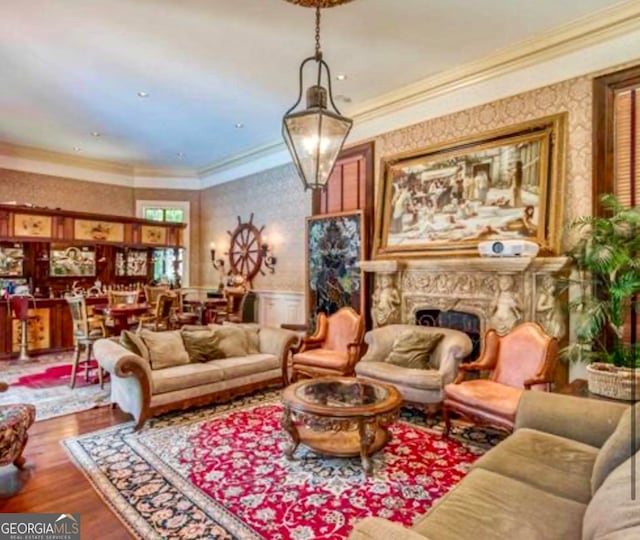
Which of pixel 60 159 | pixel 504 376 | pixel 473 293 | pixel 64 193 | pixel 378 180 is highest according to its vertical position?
pixel 60 159

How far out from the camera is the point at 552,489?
6.28 feet

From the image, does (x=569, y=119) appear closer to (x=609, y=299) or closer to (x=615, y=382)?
(x=609, y=299)

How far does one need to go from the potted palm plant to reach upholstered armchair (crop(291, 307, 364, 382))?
2.35 m

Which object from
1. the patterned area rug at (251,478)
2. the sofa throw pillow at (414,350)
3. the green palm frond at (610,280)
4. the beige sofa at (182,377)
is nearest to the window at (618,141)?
the green palm frond at (610,280)

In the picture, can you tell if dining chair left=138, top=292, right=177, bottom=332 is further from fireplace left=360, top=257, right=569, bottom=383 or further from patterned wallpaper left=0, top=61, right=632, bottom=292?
fireplace left=360, top=257, right=569, bottom=383

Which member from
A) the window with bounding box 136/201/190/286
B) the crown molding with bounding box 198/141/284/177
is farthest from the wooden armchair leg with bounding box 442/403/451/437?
the window with bounding box 136/201/190/286

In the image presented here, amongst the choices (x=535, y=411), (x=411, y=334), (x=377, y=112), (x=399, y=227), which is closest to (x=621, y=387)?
(x=535, y=411)

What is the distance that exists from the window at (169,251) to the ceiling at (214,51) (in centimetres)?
301

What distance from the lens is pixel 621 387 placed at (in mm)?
3098

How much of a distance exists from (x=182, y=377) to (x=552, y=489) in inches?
134

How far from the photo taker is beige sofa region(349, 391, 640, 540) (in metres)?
1.32

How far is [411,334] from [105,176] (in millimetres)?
7891

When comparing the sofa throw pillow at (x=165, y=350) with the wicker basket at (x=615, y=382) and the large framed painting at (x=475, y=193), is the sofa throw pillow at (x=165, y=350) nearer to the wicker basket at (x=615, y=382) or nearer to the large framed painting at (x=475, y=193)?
the large framed painting at (x=475, y=193)

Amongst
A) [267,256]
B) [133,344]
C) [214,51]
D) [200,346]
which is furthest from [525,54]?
[267,256]
